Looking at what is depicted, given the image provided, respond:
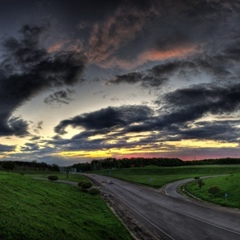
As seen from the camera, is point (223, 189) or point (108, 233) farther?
point (223, 189)

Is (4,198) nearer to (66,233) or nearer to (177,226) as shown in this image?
(66,233)

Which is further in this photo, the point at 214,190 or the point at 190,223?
the point at 214,190

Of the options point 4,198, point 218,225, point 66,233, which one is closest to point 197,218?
point 218,225

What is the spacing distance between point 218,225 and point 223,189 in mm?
30357

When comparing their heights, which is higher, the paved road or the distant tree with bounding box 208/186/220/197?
the distant tree with bounding box 208/186/220/197

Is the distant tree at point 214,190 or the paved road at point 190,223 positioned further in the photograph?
the distant tree at point 214,190

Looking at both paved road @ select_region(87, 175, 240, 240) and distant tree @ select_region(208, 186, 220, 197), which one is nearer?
paved road @ select_region(87, 175, 240, 240)

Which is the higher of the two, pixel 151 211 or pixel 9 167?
→ pixel 9 167

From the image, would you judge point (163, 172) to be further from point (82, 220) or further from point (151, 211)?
point (82, 220)

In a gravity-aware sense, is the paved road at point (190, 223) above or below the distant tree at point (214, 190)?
below

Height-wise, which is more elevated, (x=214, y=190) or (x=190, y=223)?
(x=214, y=190)

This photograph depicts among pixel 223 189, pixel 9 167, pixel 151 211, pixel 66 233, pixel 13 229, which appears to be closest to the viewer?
pixel 13 229

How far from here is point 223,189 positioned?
58.3m

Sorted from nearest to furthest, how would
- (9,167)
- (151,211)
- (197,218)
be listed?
(197,218), (151,211), (9,167)
